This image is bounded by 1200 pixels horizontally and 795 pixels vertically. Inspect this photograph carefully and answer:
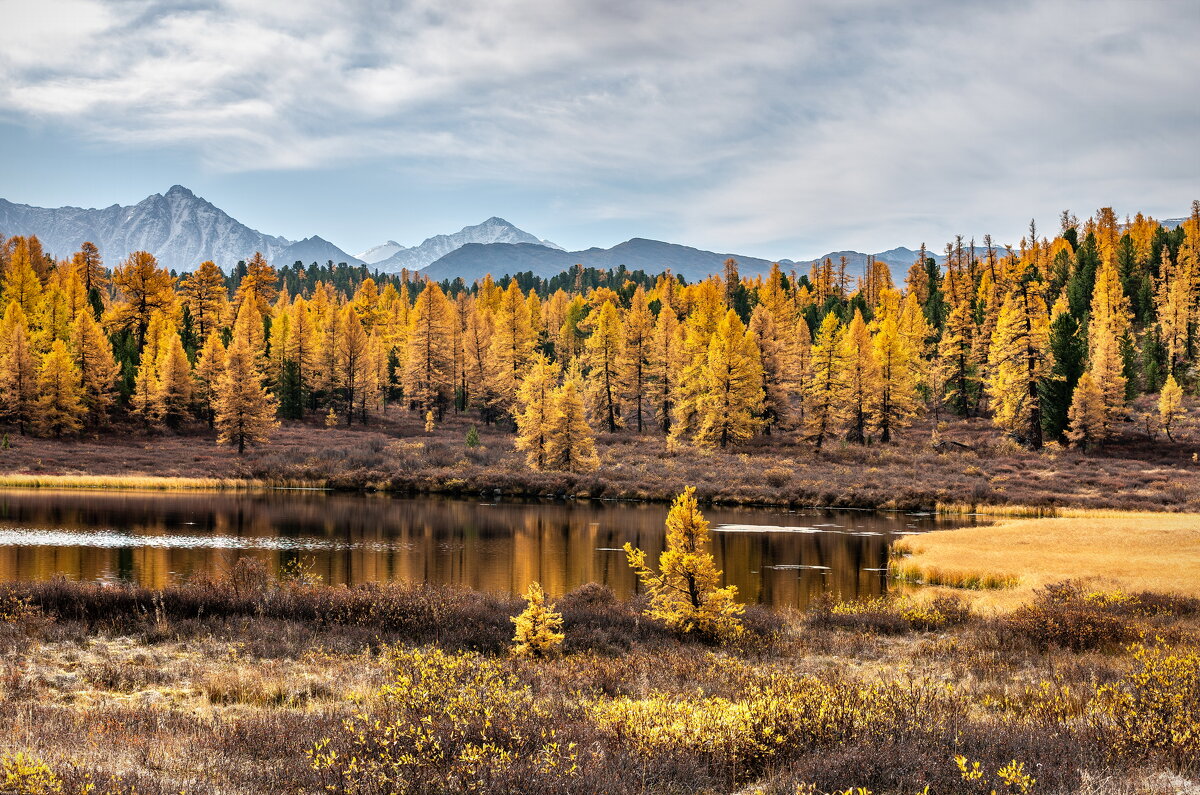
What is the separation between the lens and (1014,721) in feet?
31.2

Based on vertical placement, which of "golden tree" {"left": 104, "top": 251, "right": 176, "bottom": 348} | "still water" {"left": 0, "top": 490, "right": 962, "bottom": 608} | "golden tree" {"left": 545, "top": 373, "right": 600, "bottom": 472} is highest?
"golden tree" {"left": 104, "top": 251, "right": 176, "bottom": 348}

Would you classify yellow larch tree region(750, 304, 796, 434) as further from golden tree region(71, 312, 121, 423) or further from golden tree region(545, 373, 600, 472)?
golden tree region(71, 312, 121, 423)

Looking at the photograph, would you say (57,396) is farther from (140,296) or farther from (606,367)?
(606,367)

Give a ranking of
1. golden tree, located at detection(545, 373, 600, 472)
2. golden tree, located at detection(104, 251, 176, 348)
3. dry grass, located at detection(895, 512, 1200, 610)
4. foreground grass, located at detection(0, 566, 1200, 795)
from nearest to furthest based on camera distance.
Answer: foreground grass, located at detection(0, 566, 1200, 795) → dry grass, located at detection(895, 512, 1200, 610) → golden tree, located at detection(545, 373, 600, 472) → golden tree, located at detection(104, 251, 176, 348)

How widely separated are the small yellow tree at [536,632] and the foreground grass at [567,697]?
428mm

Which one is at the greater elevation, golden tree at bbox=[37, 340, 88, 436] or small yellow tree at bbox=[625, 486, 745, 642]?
golden tree at bbox=[37, 340, 88, 436]

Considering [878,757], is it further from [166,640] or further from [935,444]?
[935,444]

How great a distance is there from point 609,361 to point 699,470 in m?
20.7

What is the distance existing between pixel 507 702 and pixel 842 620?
42.5 ft

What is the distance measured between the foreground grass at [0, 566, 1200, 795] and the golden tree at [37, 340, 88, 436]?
195 ft

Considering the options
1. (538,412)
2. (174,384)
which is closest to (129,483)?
(174,384)

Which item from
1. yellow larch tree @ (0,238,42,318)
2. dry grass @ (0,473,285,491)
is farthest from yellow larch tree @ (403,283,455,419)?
yellow larch tree @ (0,238,42,318)

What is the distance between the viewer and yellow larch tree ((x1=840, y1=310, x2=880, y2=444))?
231ft

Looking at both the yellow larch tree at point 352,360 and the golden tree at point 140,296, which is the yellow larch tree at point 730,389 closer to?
the yellow larch tree at point 352,360
